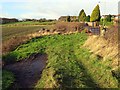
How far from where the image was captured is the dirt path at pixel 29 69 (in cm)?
1705

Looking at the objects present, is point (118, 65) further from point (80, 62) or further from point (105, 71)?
point (80, 62)

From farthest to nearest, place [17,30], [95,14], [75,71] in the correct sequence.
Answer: [17,30] < [95,14] < [75,71]

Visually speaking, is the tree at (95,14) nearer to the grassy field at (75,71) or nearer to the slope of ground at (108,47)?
the grassy field at (75,71)

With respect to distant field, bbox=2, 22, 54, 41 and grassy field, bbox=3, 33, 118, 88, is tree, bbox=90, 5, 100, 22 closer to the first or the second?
distant field, bbox=2, 22, 54, 41

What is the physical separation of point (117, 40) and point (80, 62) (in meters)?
2.56

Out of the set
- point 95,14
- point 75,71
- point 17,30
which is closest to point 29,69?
point 75,71

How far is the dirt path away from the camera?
17.1 meters

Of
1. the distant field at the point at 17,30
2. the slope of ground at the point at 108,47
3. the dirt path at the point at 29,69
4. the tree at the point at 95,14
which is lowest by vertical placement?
the dirt path at the point at 29,69

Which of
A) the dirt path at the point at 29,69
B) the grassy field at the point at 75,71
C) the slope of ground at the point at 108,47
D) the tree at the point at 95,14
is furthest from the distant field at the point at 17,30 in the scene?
the slope of ground at the point at 108,47

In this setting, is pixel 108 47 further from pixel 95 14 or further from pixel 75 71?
pixel 95 14

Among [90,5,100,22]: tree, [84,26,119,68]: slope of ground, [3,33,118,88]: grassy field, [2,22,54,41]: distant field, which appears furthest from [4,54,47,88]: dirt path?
[90,5,100,22]: tree

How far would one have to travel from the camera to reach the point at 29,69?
20797mm

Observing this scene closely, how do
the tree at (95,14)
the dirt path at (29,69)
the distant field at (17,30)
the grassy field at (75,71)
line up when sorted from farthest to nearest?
1. the tree at (95,14)
2. the distant field at (17,30)
3. the dirt path at (29,69)
4. the grassy field at (75,71)

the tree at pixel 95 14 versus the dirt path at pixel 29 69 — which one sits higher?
the tree at pixel 95 14
